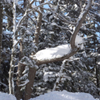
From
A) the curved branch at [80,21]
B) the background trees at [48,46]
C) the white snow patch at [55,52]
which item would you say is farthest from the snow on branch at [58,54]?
the background trees at [48,46]

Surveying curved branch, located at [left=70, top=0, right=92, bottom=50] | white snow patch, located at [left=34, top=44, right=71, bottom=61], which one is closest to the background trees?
white snow patch, located at [left=34, top=44, right=71, bottom=61]

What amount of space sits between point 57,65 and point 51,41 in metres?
1.61

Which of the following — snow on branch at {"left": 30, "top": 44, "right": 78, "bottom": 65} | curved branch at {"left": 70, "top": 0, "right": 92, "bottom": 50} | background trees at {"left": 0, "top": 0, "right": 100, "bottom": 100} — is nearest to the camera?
curved branch at {"left": 70, "top": 0, "right": 92, "bottom": 50}

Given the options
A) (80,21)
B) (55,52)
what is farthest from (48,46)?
(80,21)

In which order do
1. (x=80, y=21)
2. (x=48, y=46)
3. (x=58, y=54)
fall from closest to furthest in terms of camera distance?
(x=80, y=21) < (x=58, y=54) < (x=48, y=46)

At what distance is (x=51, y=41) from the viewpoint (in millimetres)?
8297

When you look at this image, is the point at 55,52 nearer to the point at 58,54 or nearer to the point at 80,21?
the point at 58,54

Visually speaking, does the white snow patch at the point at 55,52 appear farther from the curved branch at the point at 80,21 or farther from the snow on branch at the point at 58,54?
the curved branch at the point at 80,21

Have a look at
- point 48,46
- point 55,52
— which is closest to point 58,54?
point 55,52

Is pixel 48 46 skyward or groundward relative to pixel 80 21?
groundward

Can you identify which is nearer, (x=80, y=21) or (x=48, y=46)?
(x=80, y=21)

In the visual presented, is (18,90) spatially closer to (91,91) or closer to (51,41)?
(51,41)

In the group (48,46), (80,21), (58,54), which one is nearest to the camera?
(80,21)

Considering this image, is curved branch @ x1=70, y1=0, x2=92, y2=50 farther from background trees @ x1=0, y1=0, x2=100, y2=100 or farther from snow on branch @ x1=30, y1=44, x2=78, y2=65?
background trees @ x1=0, y1=0, x2=100, y2=100
